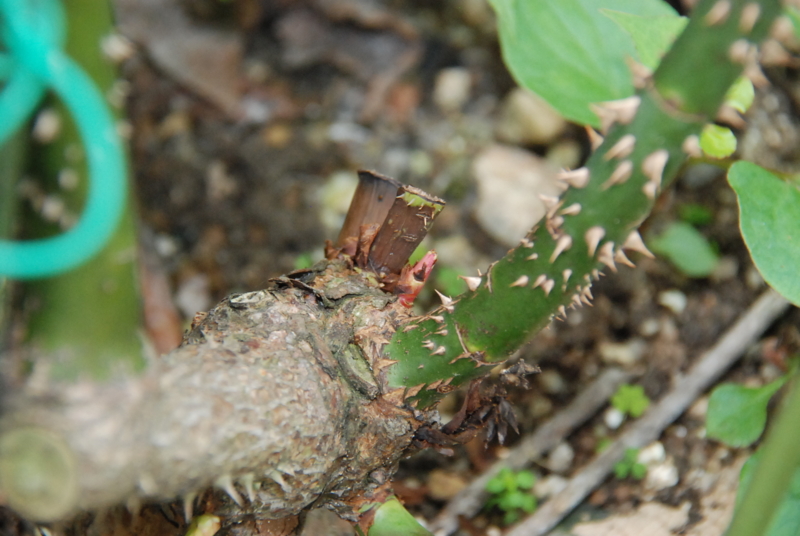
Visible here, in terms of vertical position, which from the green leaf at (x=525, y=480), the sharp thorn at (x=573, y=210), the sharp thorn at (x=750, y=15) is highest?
the sharp thorn at (x=750, y=15)

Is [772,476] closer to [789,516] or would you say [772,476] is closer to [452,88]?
[789,516]

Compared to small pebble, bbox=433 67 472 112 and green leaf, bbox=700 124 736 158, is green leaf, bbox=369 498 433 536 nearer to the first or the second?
green leaf, bbox=700 124 736 158

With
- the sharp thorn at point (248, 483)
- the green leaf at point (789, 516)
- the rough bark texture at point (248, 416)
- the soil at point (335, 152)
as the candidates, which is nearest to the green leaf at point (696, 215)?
the soil at point (335, 152)

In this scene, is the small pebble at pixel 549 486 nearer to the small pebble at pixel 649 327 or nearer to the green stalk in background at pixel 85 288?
the small pebble at pixel 649 327

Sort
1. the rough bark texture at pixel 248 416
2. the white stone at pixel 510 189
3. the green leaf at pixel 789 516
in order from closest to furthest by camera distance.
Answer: the rough bark texture at pixel 248 416, the green leaf at pixel 789 516, the white stone at pixel 510 189

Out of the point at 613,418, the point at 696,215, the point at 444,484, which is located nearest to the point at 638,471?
the point at 613,418

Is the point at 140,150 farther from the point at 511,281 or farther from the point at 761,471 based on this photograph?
the point at 761,471
